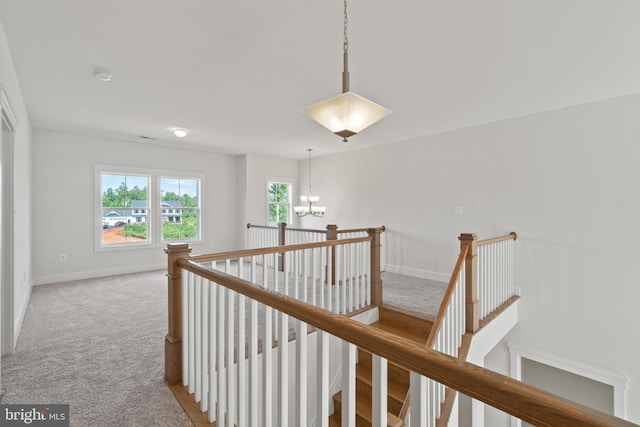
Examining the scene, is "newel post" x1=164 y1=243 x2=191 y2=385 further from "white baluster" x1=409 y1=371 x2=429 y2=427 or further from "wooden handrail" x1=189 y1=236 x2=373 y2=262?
"white baluster" x1=409 y1=371 x2=429 y2=427

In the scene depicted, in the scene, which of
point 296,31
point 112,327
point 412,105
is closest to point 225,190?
point 112,327

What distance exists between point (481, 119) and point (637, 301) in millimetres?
2830

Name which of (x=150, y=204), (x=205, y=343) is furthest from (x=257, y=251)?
(x=150, y=204)

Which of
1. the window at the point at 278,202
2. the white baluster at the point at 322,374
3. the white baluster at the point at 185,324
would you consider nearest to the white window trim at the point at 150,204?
the window at the point at 278,202

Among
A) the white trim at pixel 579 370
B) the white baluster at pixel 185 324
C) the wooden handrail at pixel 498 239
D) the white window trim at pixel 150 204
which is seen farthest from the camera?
the white window trim at pixel 150 204

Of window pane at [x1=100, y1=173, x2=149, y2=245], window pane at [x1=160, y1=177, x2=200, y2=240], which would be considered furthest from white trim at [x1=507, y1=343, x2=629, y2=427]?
window pane at [x1=100, y1=173, x2=149, y2=245]

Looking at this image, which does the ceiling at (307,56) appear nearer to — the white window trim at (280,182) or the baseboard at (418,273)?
the baseboard at (418,273)

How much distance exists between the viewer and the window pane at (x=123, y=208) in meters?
5.43

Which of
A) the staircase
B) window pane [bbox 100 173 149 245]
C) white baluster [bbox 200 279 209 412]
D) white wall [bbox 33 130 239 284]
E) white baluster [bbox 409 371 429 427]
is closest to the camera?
white baluster [bbox 409 371 429 427]

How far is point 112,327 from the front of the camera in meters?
3.13

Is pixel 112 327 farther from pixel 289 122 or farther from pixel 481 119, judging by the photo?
pixel 481 119

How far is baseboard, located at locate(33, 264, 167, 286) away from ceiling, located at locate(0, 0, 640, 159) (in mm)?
2495

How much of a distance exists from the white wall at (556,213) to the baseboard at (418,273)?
7 centimetres

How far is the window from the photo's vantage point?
23.9ft
